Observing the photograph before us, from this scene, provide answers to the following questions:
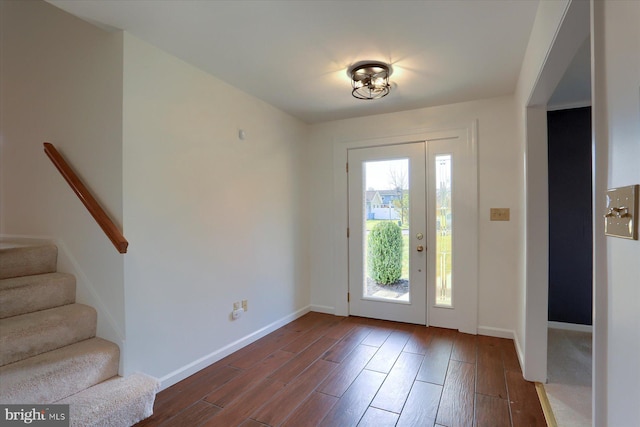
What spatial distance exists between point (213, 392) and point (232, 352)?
599mm

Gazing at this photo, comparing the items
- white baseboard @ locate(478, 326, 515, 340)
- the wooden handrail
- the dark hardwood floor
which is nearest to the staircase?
the dark hardwood floor

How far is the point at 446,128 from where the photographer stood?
3244 millimetres

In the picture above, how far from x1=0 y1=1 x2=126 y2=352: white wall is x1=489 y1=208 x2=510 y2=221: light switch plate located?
3.16m

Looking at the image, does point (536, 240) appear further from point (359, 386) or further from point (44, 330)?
point (44, 330)

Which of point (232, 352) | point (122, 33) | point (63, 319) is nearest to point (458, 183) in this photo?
point (232, 352)

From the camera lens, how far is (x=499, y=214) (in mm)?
3031

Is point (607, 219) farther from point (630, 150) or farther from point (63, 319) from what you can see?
point (63, 319)

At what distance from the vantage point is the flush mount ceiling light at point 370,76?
2.38 metres

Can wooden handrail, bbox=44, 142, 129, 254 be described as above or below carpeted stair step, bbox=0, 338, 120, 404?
above

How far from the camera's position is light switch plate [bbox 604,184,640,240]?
685mm

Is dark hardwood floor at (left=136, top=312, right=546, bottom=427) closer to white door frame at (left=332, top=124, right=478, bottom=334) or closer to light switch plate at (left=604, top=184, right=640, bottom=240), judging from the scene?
white door frame at (left=332, top=124, right=478, bottom=334)

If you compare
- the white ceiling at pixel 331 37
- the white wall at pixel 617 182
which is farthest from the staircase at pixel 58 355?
the white wall at pixel 617 182

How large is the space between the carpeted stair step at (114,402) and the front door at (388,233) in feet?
7.76

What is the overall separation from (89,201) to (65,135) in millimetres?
660
